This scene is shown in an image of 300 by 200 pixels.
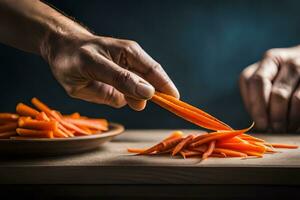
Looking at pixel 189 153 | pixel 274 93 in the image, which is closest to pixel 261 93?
pixel 274 93

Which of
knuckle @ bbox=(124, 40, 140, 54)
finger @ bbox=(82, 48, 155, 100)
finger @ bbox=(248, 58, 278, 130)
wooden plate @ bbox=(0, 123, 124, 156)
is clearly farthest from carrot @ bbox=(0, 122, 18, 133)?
finger @ bbox=(248, 58, 278, 130)

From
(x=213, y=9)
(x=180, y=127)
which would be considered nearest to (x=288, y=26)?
(x=213, y=9)

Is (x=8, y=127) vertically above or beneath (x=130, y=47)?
beneath

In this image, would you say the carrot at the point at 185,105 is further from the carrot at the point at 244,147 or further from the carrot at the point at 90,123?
the carrot at the point at 90,123

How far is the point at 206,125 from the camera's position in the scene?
1522 millimetres

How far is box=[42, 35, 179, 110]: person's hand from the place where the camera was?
1376 millimetres

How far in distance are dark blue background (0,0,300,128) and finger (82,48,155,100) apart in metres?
1.41

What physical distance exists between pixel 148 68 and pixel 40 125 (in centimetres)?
41

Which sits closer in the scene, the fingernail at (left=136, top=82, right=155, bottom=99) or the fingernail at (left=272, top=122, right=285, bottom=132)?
the fingernail at (left=136, top=82, right=155, bottom=99)

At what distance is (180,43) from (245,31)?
16.0 inches

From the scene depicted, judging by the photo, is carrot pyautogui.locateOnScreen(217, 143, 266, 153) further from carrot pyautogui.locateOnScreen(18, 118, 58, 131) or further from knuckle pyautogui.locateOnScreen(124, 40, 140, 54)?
carrot pyautogui.locateOnScreen(18, 118, 58, 131)

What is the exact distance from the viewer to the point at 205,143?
149cm

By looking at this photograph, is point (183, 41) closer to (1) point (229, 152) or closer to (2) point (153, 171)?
(1) point (229, 152)

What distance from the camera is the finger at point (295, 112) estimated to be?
2.08m
